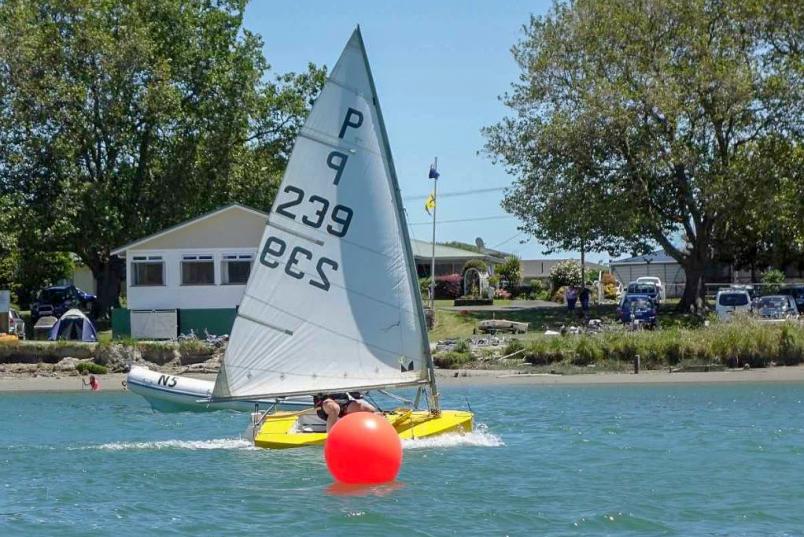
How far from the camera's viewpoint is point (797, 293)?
51281 mm

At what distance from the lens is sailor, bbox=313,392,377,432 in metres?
19.2

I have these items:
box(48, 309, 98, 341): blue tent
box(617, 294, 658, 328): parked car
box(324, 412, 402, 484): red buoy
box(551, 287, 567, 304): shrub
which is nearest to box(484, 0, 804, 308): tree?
box(617, 294, 658, 328): parked car

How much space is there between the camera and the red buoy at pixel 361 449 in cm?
1661

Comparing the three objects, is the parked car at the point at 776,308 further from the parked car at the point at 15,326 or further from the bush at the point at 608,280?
the parked car at the point at 15,326

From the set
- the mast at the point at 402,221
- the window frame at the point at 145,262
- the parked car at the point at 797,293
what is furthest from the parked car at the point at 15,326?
the parked car at the point at 797,293

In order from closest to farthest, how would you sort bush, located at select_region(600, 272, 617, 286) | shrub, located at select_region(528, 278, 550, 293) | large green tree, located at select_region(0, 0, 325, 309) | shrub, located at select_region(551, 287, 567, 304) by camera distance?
large green tree, located at select_region(0, 0, 325, 309)
shrub, located at select_region(551, 287, 567, 304)
shrub, located at select_region(528, 278, 550, 293)
bush, located at select_region(600, 272, 617, 286)

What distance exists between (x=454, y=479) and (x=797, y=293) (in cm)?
3520

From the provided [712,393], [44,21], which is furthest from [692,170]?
[44,21]

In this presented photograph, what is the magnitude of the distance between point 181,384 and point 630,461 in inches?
427

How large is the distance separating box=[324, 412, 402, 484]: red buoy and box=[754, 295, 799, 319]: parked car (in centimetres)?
2723

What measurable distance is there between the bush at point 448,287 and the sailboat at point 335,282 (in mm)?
44524

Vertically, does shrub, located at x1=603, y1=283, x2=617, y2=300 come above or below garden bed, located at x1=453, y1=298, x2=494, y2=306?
above

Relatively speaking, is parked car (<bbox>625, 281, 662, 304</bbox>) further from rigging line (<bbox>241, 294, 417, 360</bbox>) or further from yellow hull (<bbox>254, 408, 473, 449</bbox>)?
rigging line (<bbox>241, 294, 417, 360</bbox>)

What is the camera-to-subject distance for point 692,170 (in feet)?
162
